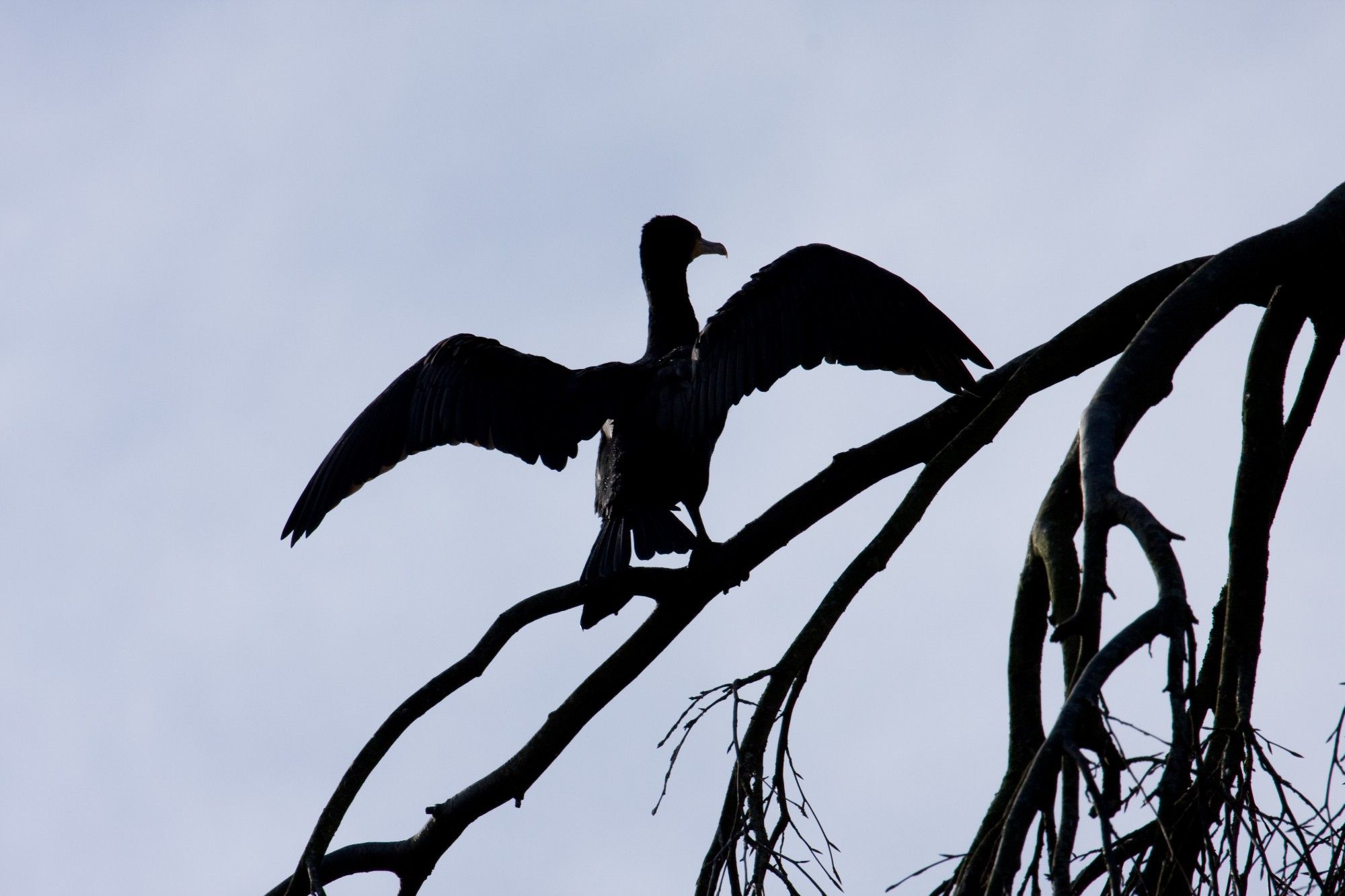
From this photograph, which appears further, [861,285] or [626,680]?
[861,285]

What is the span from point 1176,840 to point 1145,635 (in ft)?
2.15

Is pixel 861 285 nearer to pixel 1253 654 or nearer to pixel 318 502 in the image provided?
pixel 318 502

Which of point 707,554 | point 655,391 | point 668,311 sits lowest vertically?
point 707,554

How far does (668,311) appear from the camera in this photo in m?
5.55

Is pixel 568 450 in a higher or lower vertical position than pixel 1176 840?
higher

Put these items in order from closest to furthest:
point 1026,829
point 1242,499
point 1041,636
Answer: point 1026,829 → point 1041,636 → point 1242,499

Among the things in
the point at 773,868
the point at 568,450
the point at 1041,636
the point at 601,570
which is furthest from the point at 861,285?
the point at 773,868

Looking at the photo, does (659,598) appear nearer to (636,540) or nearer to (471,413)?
(636,540)

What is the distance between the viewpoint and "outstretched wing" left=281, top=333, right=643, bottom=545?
4.79 metres

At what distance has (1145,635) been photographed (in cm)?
201

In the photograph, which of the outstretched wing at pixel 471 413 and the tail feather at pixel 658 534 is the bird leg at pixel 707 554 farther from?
the outstretched wing at pixel 471 413

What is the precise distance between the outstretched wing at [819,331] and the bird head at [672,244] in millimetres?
972

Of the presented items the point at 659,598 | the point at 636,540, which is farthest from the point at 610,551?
the point at 659,598

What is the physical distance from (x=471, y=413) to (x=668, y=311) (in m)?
0.93
